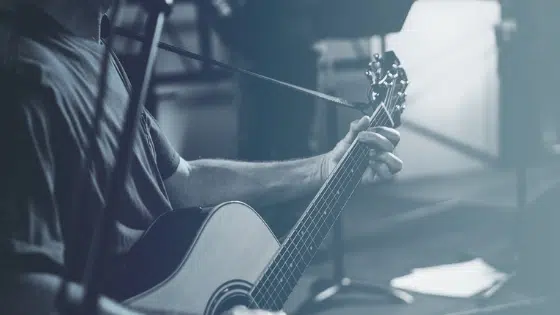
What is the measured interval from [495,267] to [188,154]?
1358mm

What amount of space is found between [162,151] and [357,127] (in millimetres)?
420

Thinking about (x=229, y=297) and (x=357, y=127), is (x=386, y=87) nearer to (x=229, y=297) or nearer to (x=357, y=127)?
(x=357, y=127)

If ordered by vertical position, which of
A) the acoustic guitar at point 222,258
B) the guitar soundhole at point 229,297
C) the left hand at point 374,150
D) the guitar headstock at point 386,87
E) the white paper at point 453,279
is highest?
the guitar headstock at point 386,87

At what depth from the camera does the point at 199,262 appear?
3.67 ft

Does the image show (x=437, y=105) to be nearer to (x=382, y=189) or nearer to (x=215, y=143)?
(x=382, y=189)

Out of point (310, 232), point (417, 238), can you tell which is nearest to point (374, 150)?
point (310, 232)

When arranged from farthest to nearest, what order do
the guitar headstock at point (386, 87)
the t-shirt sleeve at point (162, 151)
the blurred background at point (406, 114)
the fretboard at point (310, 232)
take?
the blurred background at point (406, 114)
the guitar headstock at point (386, 87)
the t-shirt sleeve at point (162, 151)
the fretboard at point (310, 232)

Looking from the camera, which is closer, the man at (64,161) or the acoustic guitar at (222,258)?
the man at (64,161)

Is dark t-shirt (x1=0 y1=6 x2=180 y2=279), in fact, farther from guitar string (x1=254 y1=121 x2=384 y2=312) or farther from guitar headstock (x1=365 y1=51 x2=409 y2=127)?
guitar headstock (x1=365 y1=51 x2=409 y2=127)

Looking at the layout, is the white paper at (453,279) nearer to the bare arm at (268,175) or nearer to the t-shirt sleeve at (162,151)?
the bare arm at (268,175)

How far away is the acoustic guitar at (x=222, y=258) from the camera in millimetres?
1075

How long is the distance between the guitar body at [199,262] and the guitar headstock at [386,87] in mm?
403

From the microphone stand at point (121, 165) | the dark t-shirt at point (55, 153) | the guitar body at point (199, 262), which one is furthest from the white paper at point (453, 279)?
the microphone stand at point (121, 165)

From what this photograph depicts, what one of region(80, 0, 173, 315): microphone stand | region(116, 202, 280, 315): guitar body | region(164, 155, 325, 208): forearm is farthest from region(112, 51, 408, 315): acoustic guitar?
region(80, 0, 173, 315): microphone stand
